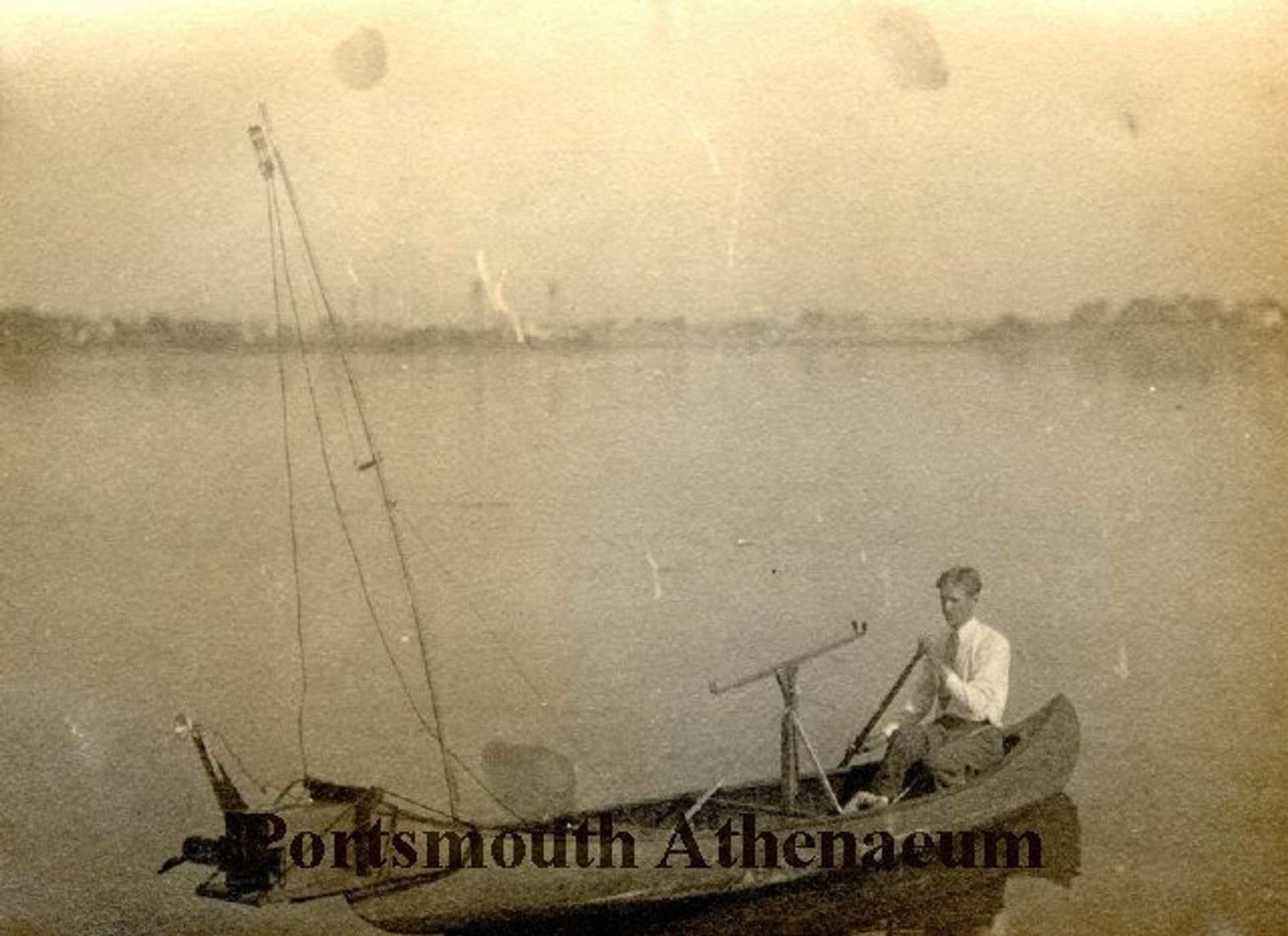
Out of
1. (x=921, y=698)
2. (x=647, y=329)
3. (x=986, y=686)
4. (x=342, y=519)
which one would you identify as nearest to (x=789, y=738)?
(x=921, y=698)

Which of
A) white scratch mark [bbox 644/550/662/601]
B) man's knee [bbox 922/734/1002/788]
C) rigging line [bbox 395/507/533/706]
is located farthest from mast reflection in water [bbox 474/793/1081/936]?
white scratch mark [bbox 644/550/662/601]

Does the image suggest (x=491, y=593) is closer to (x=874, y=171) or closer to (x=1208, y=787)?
(x=874, y=171)

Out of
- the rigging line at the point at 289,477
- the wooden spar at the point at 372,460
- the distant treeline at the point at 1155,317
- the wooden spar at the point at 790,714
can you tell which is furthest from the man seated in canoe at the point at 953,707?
the rigging line at the point at 289,477

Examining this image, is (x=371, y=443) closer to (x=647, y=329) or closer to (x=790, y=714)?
(x=647, y=329)

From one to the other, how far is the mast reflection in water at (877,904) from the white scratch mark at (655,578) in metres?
0.59

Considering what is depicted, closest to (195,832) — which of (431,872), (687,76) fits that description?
(431,872)

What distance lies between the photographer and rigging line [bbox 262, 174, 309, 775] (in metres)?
2.92

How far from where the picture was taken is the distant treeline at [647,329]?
2924mm

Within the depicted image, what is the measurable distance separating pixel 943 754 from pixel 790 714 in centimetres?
30

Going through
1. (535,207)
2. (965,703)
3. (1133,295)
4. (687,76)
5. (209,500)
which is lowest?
(965,703)

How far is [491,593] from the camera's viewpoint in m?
2.95

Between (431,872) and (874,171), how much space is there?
5.38 feet

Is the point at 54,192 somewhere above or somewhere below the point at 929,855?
above

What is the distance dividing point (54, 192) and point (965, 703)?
2.08 meters
